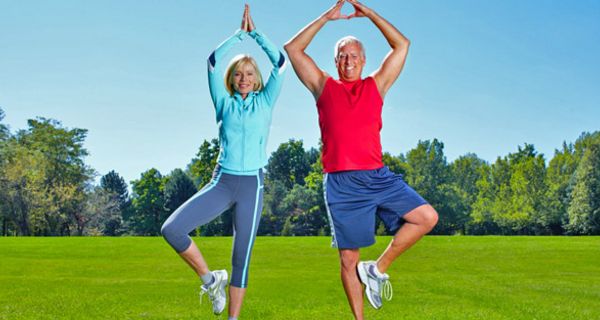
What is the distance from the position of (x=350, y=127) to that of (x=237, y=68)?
1.33 metres

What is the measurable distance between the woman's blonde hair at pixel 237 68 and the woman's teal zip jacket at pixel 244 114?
9 centimetres

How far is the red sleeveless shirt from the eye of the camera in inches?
230

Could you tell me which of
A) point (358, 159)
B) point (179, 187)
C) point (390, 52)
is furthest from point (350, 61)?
point (179, 187)

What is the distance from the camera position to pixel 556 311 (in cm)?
904

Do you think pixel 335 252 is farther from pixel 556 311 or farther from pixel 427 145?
pixel 427 145

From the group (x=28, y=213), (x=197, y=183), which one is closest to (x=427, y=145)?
(x=197, y=183)

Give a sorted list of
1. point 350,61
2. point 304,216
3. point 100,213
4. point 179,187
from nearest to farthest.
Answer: point 350,61
point 304,216
point 100,213
point 179,187

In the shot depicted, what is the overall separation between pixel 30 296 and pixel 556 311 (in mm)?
8631

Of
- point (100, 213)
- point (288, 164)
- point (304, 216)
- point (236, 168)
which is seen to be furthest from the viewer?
point (288, 164)

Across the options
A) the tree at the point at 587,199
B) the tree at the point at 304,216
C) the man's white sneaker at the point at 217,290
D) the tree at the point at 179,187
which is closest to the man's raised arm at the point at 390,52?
the man's white sneaker at the point at 217,290

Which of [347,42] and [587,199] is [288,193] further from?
[347,42]

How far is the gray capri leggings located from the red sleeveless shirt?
783mm

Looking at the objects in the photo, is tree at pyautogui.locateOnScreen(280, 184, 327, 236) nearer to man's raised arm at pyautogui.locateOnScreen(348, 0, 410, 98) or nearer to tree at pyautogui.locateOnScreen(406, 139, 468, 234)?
tree at pyautogui.locateOnScreen(406, 139, 468, 234)

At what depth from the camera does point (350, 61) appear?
6102 millimetres
